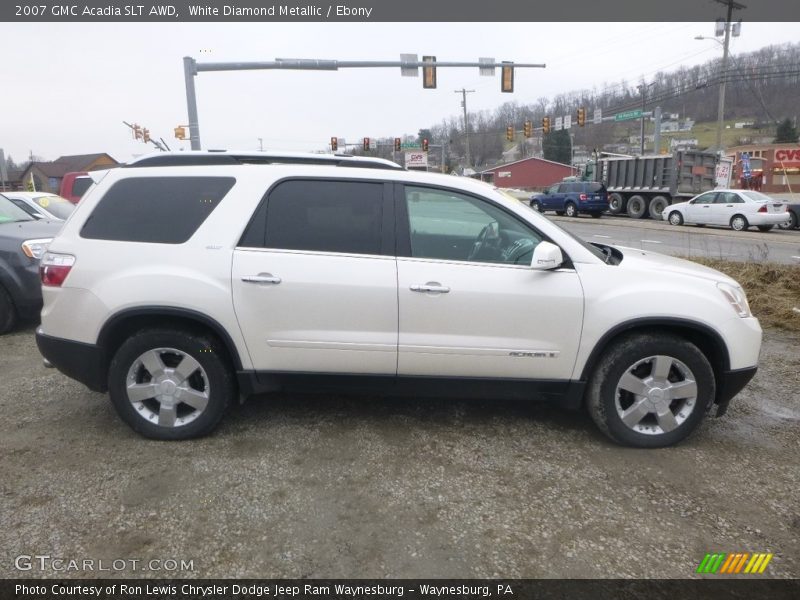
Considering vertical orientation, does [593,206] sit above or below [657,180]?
below

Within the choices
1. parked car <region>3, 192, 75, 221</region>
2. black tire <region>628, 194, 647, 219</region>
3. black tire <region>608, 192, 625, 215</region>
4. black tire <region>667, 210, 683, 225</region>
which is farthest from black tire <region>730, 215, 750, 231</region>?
parked car <region>3, 192, 75, 221</region>

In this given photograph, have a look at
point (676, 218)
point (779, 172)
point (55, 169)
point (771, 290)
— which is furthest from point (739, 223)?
point (55, 169)

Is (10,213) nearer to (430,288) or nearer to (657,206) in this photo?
(430,288)

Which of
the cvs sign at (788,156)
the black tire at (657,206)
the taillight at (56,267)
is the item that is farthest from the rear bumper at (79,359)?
the cvs sign at (788,156)

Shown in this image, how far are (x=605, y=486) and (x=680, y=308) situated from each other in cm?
115

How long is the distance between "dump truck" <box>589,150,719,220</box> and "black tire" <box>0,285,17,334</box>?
981 inches

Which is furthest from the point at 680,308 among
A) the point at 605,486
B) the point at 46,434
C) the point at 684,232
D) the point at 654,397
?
the point at 684,232

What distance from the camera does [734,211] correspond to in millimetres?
19734

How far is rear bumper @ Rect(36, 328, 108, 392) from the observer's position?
3516 mm

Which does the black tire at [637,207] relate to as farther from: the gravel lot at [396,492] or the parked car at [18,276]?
the parked car at [18,276]

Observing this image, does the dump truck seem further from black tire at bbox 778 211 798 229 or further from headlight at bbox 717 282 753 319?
headlight at bbox 717 282 753 319

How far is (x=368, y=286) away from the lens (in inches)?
133

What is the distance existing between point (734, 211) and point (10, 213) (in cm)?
2097

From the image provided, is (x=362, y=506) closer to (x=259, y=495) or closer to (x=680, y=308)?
(x=259, y=495)
